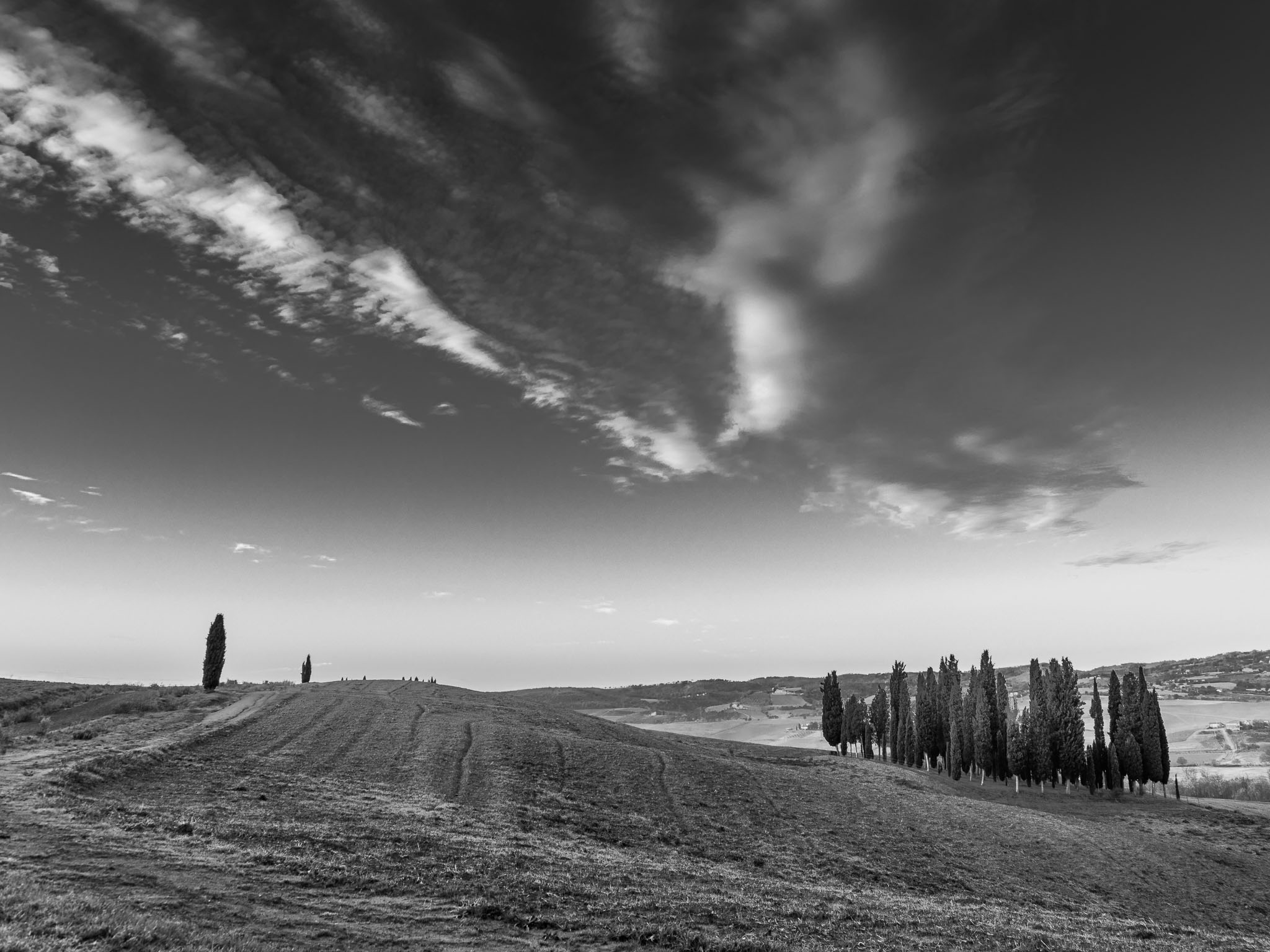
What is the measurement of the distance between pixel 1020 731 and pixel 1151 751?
19.1 meters

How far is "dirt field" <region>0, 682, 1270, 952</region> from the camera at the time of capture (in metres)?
21.0

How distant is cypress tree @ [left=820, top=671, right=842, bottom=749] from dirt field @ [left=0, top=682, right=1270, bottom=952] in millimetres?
51588

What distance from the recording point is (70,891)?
18.7 meters

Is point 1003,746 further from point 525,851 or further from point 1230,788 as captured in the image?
point 525,851

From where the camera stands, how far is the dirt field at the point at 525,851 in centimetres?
2098

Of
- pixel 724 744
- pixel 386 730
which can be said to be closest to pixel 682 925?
pixel 386 730

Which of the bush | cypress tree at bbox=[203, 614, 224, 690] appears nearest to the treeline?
the bush

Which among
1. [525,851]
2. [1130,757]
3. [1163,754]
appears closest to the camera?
[525,851]

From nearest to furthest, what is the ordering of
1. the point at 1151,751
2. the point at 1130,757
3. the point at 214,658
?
the point at 214,658 → the point at 1130,757 → the point at 1151,751

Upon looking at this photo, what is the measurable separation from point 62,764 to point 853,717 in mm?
123719

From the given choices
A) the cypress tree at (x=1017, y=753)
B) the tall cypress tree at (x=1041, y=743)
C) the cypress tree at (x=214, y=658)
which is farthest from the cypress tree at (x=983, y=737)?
the cypress tree at (x=214, y=658)

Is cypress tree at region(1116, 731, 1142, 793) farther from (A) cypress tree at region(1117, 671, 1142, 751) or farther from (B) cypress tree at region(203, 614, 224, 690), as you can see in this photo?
(B) cypress tree at region(203, 614, 224, 690)

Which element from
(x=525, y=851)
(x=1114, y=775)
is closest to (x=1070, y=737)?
(x=1114, y=775)

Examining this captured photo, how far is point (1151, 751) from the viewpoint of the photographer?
10256 cm
